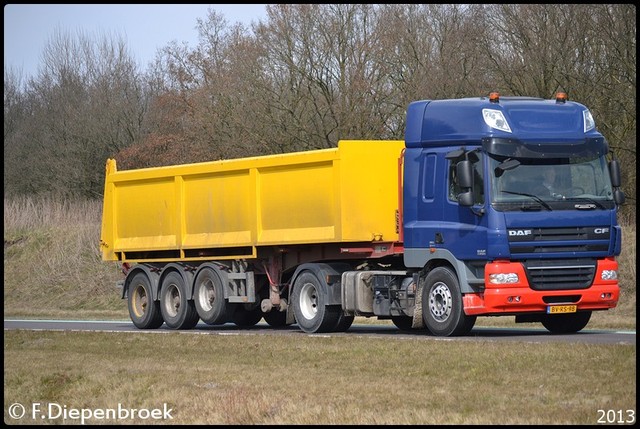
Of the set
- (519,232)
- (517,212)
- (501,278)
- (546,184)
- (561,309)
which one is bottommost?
(561,309)

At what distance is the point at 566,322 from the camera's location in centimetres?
2136

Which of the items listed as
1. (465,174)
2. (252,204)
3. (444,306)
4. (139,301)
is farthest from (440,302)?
(139,301)

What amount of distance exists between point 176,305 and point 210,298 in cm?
117

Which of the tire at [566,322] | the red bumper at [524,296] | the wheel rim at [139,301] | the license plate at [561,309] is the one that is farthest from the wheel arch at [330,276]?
the wheel rim at [139,301]

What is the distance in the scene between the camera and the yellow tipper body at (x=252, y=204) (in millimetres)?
21688

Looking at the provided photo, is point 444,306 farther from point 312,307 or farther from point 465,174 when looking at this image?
point 312,307

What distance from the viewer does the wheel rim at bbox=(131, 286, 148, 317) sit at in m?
26.7

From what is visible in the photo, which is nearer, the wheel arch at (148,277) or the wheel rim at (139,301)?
the wheel arch at (148,277)

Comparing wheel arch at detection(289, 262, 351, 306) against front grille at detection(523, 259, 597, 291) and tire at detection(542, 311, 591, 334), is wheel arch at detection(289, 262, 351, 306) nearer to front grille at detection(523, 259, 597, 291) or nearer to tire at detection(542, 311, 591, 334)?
tire at detection(542, 311, 591, 334)

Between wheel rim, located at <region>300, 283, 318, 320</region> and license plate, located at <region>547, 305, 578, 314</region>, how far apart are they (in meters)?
4.69

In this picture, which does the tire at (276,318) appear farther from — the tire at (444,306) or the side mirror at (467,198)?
the side mirror at (467,198)

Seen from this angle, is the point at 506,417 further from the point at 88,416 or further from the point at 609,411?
the point at 88,416

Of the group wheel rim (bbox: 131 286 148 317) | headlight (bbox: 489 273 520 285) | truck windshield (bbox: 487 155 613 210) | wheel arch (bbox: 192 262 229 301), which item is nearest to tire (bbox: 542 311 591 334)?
headlight (bbox: 489 273 520 285)

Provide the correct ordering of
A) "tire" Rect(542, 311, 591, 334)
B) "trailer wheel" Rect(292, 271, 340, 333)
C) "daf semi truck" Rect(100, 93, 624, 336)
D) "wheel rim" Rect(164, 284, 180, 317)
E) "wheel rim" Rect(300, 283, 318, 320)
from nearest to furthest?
1. "daf semi truck" Rect(100, 93, 624, 336)
2. "tire" Rect(542, 311, 591, 334)
3. "trailer wheel" Rect(292, 271, 340, 333)
4. "wheel rim" Rect(300, 283, 318, 320)
5. "wheel rim" Rect(164, 284, 180, 317)
